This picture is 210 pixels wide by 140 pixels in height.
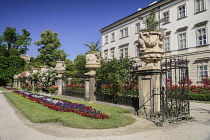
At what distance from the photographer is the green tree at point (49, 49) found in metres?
43.7

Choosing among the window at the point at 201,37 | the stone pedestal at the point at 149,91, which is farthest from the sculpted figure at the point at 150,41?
the window at the point at 201,37

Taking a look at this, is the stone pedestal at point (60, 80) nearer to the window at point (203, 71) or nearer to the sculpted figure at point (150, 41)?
the sculpted figure at point (150, 41)

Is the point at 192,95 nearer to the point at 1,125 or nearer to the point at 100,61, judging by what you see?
the point at 100,61

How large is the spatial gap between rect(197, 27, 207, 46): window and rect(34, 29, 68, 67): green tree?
30102 millimetres

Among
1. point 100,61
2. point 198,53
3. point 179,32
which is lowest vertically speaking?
point 100,61

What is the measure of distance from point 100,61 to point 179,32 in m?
16.5

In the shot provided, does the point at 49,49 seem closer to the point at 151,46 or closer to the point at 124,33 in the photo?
the point at 124,33

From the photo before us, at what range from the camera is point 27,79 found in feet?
77.0

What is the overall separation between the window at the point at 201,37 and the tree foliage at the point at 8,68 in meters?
32.2

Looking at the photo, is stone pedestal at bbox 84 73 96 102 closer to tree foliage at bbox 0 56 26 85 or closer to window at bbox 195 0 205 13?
window at bbox 195 0 205 13

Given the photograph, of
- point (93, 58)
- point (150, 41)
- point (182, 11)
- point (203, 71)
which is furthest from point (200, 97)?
point (182, 11)

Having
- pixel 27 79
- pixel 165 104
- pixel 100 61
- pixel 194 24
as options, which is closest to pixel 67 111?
pixel 165 104

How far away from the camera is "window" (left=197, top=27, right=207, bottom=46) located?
820 inches

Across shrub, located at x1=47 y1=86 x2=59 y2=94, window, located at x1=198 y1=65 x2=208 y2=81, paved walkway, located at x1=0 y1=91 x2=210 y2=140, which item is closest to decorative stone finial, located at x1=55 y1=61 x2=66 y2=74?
shrub, located at x1=47 y1=86 x2=59 y2=94
